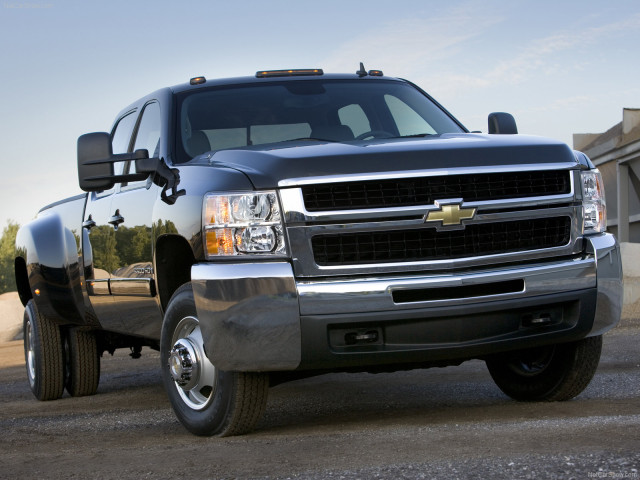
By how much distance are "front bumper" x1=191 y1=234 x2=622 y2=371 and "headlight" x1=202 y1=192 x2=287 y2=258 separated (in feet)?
0.28

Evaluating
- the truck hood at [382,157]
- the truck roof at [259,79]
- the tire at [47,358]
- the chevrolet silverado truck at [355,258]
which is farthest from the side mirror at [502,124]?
the tire at [47,358]

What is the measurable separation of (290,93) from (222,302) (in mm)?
2247

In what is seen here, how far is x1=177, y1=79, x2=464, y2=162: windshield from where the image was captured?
6094mm

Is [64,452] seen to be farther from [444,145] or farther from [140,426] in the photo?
[444,145]

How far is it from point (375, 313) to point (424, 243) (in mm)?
425

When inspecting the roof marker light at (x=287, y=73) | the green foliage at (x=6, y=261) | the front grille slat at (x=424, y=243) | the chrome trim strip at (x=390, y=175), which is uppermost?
the roof marker light at (x=287, y=73)

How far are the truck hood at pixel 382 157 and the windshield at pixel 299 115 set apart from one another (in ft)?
2.39

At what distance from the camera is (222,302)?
183 inches

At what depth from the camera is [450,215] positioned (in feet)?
15.8

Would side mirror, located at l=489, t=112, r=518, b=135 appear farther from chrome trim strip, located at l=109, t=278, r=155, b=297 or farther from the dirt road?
chrome trim strip, located at l=109, t=278, r=155, b=297

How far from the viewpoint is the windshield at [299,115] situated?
6.09 metres

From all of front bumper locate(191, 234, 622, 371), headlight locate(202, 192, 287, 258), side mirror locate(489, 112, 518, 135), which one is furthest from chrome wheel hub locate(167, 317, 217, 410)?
side mirror locate(489, 112, 518, 135)

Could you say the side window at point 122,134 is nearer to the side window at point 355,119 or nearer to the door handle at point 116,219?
the door handle at point 116,219

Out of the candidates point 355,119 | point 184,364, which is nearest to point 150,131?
point 355,119
